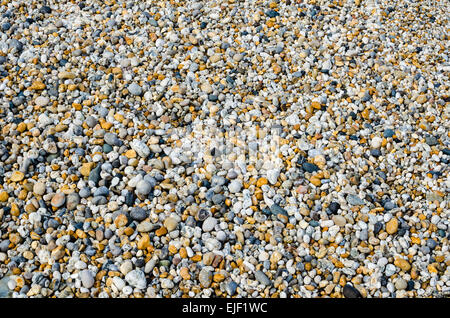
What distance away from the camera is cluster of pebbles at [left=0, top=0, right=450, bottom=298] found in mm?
2660

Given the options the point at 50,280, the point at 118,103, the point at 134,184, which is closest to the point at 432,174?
the point at 134,184

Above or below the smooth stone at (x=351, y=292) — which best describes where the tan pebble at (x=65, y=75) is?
above


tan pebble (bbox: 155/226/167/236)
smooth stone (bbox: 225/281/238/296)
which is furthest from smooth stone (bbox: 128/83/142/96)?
smooth stone (bbox: 225/281/238/296)

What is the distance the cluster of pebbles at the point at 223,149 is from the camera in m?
2.66

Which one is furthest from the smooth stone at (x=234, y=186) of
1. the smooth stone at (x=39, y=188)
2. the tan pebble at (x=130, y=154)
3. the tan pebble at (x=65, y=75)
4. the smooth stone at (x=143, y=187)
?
the tan pebble at (x=65, y=75)

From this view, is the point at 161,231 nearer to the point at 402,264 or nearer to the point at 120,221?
the point at 120,221

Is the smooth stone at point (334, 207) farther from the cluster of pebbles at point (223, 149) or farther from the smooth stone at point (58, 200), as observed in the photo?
the smooth stone at point (58, 200)

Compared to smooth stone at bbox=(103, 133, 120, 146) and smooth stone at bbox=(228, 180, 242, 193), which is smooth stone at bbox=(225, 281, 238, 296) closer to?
smooth stone at bbox=(228, 180, 242, 193)

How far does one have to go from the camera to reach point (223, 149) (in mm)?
3291

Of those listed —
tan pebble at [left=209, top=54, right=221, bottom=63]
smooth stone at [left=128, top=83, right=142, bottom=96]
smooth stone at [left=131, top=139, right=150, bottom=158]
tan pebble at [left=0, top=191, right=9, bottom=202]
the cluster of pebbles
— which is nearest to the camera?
the cluster of pebbles
